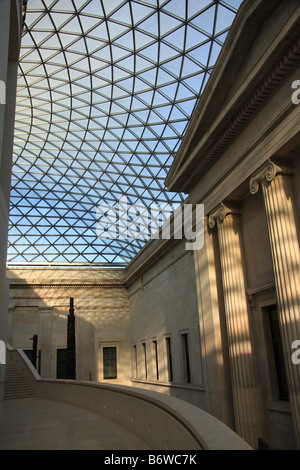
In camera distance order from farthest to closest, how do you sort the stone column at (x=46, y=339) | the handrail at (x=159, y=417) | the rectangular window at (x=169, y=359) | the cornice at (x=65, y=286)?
the cornice at (x=65, y=286), the stone column at (x=46, y=339), the rectangular window at (x=169, y=359), the handrail at (x=159, y=417)

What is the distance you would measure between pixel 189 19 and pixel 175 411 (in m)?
21.0

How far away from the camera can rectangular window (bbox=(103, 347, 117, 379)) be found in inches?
1704

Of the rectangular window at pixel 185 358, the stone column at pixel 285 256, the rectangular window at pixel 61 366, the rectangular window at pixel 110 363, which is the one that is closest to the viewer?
the stone column at pixel 285 256

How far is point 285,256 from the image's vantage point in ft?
40.3

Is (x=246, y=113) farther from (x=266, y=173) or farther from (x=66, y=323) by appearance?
(x=66, y=323)

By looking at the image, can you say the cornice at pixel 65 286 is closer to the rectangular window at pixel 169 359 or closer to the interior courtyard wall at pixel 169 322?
the interior courtyard wall at pixel 169 322

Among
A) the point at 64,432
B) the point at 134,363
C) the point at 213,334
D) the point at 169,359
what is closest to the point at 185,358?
the point at 169,359

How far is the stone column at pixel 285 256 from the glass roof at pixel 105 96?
11.5m

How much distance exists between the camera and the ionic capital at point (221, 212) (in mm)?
16422

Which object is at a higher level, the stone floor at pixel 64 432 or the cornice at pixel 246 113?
the cornice at pixel 246 113

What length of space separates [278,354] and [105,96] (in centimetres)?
2339

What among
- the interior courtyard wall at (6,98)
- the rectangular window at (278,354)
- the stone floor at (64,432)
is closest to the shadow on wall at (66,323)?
the stone floor at (64,432)

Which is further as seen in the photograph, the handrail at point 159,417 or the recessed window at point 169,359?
the recessed window at point 169,359
